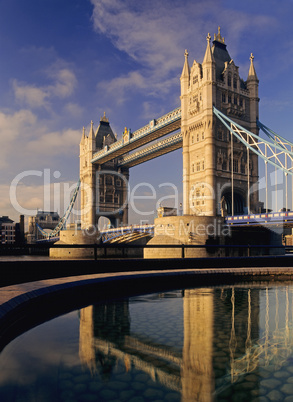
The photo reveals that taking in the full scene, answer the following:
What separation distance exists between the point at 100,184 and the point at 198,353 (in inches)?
2683

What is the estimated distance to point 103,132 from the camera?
75.4 m

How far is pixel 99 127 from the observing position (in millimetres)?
75500

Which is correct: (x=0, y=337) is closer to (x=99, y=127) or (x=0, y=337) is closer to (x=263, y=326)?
(x=263, y=326)

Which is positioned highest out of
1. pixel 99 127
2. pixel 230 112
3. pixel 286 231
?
pixel 99 127

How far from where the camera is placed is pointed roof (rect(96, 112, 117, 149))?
74025 millimetres

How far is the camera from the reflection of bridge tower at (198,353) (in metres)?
3.47

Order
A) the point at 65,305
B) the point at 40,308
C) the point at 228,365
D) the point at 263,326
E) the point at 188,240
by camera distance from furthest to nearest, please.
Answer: the point at 188,240
the point at 65,305
the point at 40,308
the point at 263,326
the point at 228,365

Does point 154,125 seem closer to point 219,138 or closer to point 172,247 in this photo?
point 219,138

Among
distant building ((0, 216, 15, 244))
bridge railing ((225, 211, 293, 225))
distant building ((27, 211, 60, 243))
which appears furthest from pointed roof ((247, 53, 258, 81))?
distant building ((27, 211, 60, 243))

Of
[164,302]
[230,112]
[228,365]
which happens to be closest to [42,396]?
[228,365]

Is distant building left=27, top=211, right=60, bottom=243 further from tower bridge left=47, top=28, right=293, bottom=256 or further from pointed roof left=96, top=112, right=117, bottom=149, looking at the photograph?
tower bridge left=47, top=28, right=293, bottom=256

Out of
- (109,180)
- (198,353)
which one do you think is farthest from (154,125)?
(198,353)

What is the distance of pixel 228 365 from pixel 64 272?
7743 mm

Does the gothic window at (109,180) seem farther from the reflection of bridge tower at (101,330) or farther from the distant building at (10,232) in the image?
the reflection of bridge tower at (101,330)
